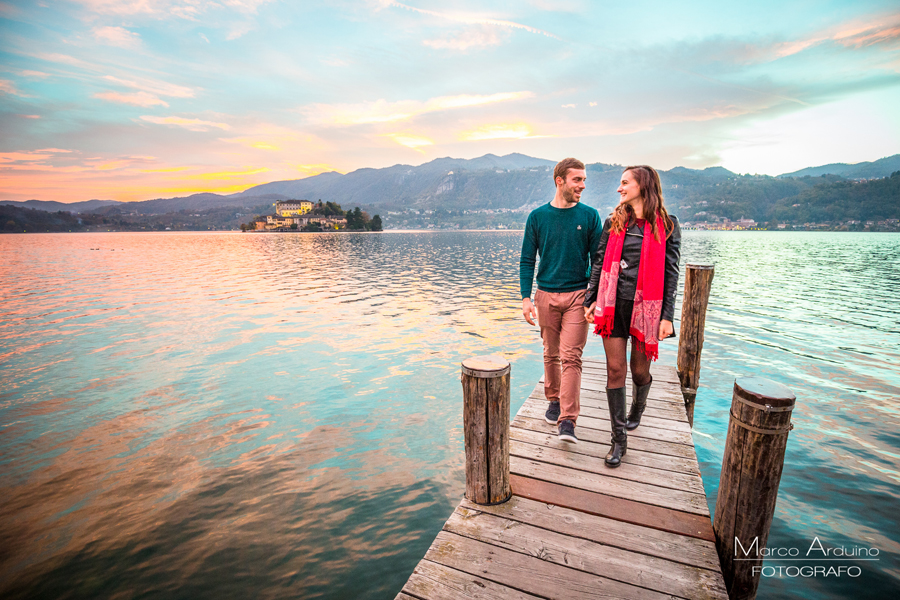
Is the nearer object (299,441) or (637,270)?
(637,270)

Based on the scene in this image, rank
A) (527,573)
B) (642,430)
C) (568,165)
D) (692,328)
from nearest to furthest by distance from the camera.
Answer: (527,573) → (568,165) → (642,430) → (692,328)

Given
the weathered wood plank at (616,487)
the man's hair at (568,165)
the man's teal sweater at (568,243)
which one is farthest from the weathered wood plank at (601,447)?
the man's hair at (568,165)

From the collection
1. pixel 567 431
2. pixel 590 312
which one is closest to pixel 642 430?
pixel 567 431

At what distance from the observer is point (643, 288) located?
12.8ft

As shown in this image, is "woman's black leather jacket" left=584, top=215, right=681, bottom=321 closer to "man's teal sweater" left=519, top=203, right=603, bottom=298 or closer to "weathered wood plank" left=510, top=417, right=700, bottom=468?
"man's teal sweater" left=519, top=203, right=603, bottom=298

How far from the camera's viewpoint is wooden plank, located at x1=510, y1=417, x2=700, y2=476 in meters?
4.23

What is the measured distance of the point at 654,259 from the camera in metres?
3.83

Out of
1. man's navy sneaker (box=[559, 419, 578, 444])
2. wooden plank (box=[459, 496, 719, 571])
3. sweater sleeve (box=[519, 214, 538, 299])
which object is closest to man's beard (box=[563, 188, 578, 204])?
sweater sleeve (box=[519, 214, 538, 299])

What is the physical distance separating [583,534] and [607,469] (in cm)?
104

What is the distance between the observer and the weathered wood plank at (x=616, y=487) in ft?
11.8

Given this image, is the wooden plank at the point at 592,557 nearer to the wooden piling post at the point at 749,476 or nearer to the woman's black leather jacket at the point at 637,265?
the wooden piling post at the point at 749,476

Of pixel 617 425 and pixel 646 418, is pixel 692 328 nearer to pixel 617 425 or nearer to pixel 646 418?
pixel 646 418

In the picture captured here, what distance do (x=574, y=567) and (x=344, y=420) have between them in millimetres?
5790

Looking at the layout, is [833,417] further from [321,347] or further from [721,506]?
[321,347]
